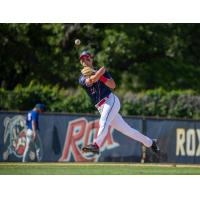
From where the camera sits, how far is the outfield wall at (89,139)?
22.4 meters

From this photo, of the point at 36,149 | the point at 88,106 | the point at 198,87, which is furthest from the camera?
the point at 198,87

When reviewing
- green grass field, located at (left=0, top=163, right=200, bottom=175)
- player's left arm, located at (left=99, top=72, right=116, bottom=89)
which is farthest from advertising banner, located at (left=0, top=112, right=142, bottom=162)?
player's left arm, located at (left=99, top=72, right=116, bottom=89)

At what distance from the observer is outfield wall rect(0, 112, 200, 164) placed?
22.4m

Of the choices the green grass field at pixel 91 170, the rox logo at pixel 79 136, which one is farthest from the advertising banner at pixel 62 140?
the green grass field at pixel 91 170

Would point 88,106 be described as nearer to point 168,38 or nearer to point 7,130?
point 7,130

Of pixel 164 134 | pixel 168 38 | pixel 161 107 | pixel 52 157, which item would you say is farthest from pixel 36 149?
pixel 168 38

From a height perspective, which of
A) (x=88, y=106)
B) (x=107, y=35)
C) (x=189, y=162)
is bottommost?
(x=189, y=162)

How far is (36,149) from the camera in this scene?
2225cm

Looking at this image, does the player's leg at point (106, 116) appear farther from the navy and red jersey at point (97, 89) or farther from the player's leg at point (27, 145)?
the player's leg at point (27, 145)

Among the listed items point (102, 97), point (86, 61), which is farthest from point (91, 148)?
point (86, 61)

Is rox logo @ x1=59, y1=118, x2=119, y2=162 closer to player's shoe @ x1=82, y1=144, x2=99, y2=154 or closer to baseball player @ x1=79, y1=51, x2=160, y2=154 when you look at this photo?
baseball player @ x1=79, y1=51, x2=160, y2=154

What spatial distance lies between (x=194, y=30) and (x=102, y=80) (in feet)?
74.9

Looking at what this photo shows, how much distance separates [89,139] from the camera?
74.1 feet

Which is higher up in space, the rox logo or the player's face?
the player's face
